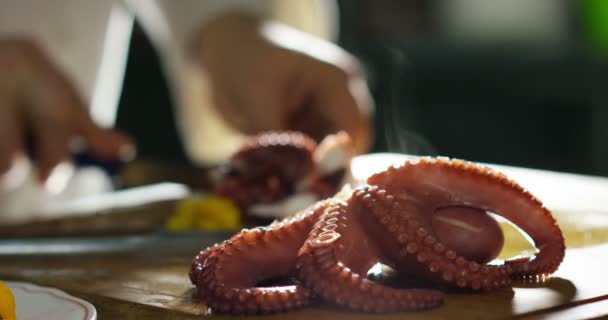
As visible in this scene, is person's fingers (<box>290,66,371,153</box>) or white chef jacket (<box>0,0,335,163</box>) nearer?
person's fingers (<box>290,66,371,153</box>)

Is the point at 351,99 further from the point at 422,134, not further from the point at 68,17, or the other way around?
the point at 422,134

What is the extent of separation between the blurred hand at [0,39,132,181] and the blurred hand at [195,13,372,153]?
449mm

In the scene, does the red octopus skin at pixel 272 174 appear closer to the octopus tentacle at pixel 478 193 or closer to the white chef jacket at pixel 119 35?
the octopus tentacle at pixel 478 193

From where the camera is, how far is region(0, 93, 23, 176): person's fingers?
1.79 m

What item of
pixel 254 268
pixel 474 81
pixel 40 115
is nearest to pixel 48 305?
pixel 254 268

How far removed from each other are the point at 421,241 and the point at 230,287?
19cm

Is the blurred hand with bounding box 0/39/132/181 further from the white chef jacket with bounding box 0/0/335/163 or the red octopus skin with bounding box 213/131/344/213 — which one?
the red octopus skin with bounding box 213/131/344/213

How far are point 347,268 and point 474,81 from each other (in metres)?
3.55

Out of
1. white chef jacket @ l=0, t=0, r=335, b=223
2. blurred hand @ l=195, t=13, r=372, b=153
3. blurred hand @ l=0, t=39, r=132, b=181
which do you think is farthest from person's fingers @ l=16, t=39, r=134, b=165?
blurred hand @ l=195, t=13, r=372, b=153

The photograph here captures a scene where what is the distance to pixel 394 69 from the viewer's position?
4.76 m

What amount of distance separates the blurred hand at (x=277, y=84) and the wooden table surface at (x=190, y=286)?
67 cm

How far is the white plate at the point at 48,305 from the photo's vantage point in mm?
783

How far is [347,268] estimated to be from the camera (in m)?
0.81

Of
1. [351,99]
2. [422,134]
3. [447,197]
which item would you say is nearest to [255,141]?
[351,99]
